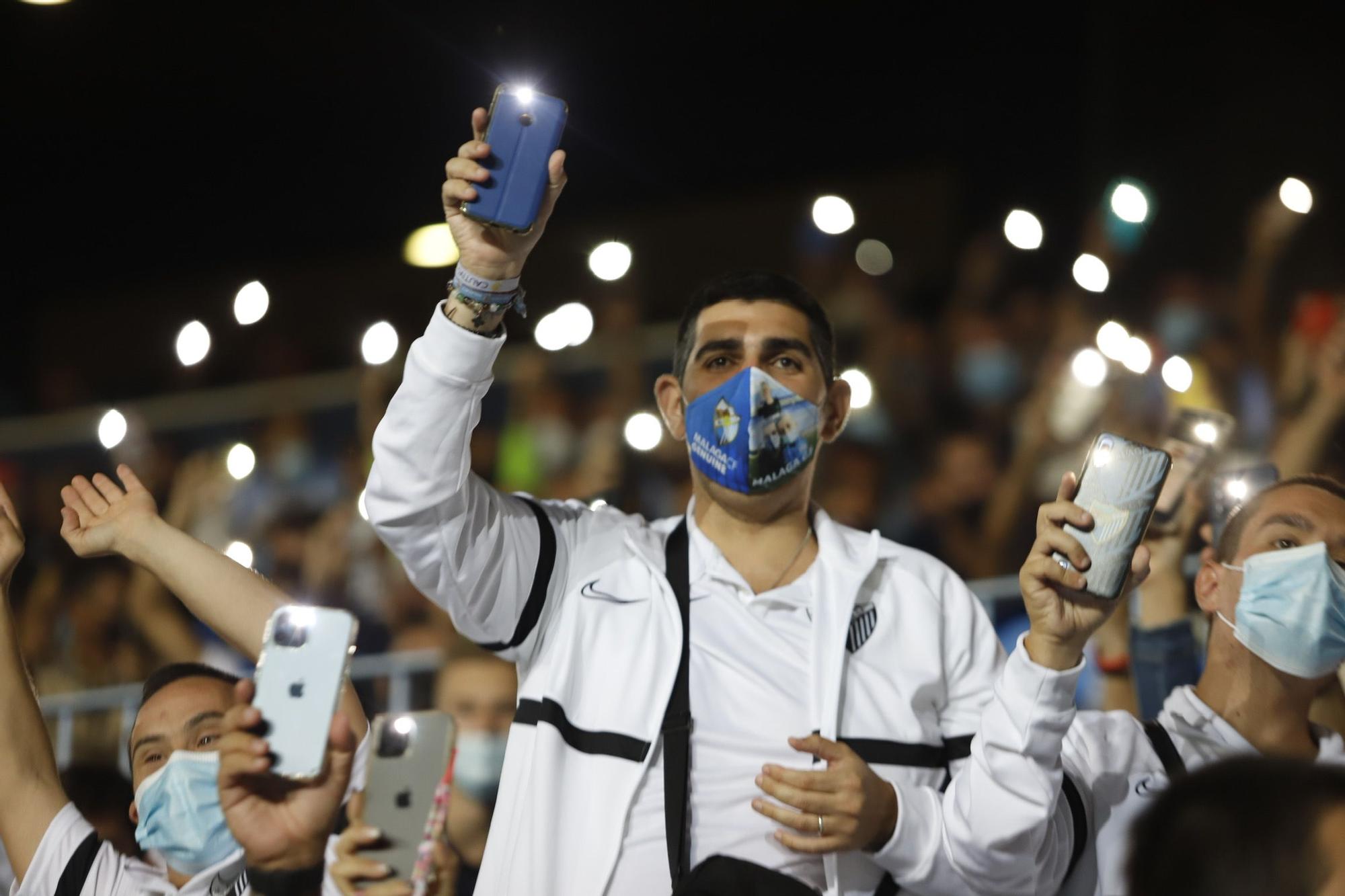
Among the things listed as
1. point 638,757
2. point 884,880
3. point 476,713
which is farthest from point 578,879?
point 476,713

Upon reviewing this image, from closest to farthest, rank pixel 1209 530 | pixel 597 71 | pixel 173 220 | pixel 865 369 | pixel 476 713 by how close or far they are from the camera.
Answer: pixel 1209 530 → pixel 476 713 → pixel 865 369 → pixel 597 71 → pixel 173 220

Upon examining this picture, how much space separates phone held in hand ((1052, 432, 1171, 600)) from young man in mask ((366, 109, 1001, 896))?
42cm

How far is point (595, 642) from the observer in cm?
248

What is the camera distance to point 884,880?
7.79 feet

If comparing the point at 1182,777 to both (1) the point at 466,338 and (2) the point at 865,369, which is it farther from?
(2) the point at 865,369

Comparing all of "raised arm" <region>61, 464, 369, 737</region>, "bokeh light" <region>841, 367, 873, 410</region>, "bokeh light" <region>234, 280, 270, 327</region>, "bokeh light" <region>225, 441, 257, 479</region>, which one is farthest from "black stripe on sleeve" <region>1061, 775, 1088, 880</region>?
"bokeh light" <region>225, 441, 257, 479</region>

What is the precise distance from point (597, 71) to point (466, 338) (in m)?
4.42

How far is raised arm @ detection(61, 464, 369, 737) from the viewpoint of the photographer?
259 cm

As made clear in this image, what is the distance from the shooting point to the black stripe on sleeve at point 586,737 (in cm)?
236

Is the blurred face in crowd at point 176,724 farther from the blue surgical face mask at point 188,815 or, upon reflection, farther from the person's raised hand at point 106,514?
the person's raised hand at point 106,514

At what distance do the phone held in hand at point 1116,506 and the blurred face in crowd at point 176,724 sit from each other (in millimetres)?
1500

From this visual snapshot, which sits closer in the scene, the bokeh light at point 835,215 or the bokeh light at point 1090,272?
the bokeh light at point 1090,272

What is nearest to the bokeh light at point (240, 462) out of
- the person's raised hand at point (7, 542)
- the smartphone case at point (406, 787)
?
the person's raised hand at point (7, 542)

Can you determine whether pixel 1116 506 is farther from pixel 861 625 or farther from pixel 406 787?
pixel 406 787
